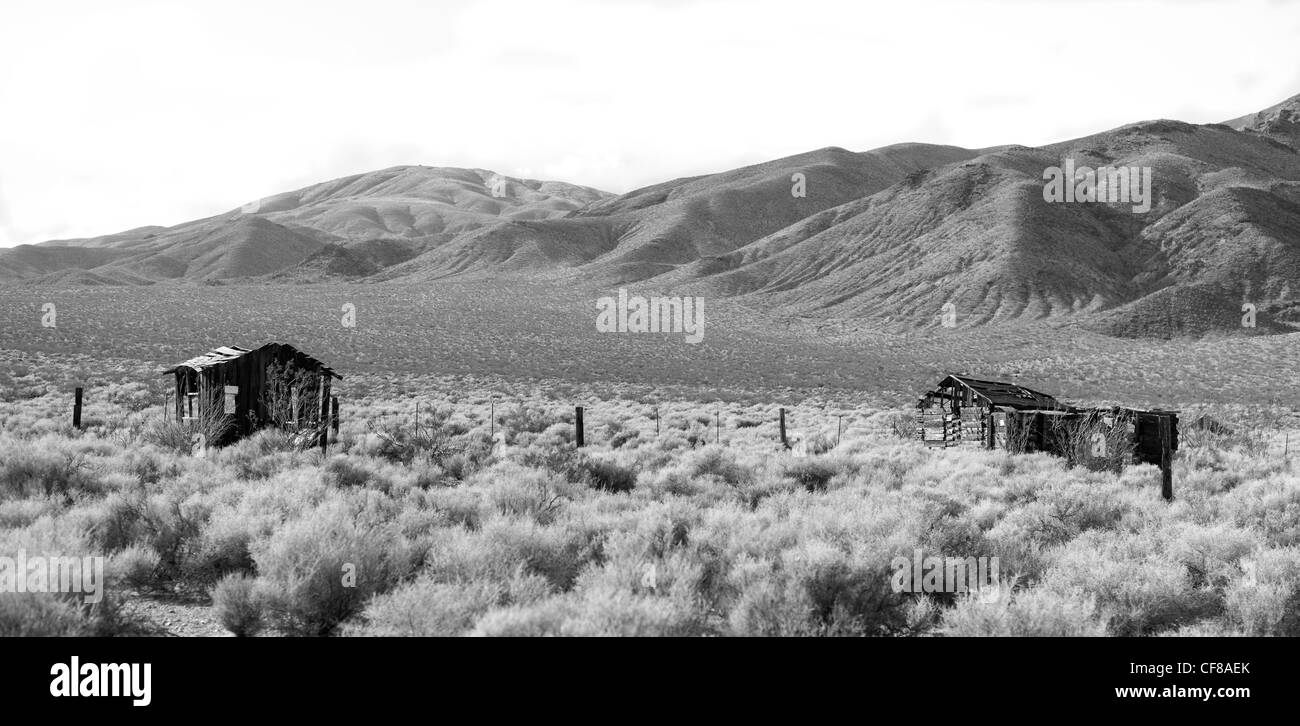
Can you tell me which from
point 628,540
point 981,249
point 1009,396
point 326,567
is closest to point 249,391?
point 326,567

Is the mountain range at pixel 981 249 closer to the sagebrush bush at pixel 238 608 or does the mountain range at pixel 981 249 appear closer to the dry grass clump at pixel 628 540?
the dry grass clump at pixel 628 540

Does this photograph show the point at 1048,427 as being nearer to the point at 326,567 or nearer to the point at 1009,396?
the point at 1009,396

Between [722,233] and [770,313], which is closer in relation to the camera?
[770,313]

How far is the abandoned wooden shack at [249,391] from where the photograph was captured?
57.6 feet

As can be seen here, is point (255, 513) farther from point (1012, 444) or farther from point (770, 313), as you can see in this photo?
point (770, 313)

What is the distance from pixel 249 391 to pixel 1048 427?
17078 mm

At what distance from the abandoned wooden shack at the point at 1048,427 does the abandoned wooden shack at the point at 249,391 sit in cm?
1454

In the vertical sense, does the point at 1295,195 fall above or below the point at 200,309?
above

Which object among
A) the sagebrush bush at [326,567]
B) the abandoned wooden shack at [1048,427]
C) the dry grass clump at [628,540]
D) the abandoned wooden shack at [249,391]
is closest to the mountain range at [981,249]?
the abandoned wooden shack at [1048,427]

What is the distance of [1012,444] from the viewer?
1809 centimetres

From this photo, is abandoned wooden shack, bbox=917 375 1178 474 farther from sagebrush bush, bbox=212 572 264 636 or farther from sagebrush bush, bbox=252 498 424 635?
sagebrush bush, bbox=212 572 264 636

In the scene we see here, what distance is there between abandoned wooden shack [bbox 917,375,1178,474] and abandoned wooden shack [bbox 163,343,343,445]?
572 inches
